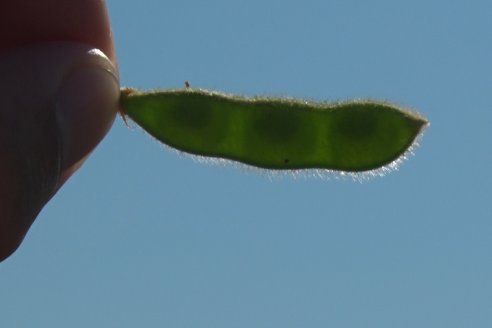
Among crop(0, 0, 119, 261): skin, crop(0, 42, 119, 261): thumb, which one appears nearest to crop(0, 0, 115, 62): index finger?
crop(0, 0, 119, 261): skin

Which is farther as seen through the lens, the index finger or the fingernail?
the index finger

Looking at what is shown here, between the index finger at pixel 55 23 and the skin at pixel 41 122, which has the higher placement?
the index finger at pixel 55 23

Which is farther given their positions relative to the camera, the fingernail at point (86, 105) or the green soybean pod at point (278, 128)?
the green soybean pod at point (278, 128)

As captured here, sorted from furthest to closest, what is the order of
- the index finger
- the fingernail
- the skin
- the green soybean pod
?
the index finger
the green soybean pod
the fingernail
the skin

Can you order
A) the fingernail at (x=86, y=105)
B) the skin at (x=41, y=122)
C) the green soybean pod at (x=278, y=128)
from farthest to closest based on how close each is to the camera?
1. the green soybean pod at (x=278, y=128)
2. the fingernail at (x=86, y=105)
3. the skin at (x=41, y=122)

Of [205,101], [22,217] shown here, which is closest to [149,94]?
[205,101]

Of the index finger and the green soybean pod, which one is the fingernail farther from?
the index finger

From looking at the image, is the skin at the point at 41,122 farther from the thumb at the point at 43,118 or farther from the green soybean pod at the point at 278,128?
the green soybean pod at the point at 278,128

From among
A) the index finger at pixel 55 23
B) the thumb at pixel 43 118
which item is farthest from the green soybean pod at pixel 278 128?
the index finger at pixel 55 23
